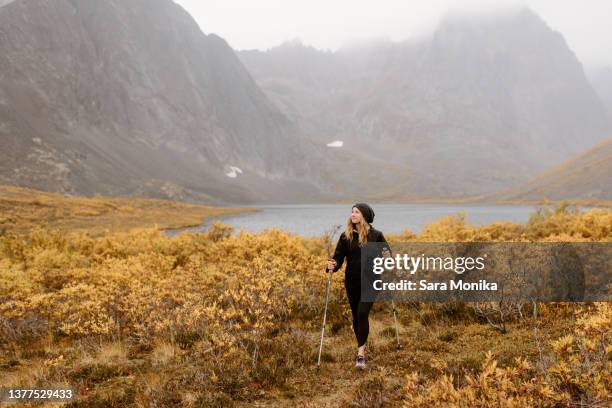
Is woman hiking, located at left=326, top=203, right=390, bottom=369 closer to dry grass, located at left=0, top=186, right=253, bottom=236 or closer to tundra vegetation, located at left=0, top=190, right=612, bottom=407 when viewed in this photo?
tundra vegetation, located at left=0, top=190, right=612, bottom=407

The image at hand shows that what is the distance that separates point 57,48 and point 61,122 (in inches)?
1899

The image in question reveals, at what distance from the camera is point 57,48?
19300 centimetres

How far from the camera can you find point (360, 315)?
7.61 meters

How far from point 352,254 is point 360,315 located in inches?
42.2

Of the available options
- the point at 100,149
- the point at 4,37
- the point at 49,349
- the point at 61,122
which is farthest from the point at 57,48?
the point at 49,349

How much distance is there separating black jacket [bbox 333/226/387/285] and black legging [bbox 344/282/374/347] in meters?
0.17

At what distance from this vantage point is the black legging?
24.8 feet

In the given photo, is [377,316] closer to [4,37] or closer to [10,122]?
[10,122]

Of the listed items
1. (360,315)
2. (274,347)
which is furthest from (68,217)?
(360,315)

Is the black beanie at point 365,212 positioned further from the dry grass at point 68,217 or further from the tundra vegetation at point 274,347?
the dry grass at point 68,217

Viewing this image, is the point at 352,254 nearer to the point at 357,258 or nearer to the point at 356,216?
the point at 357,258
